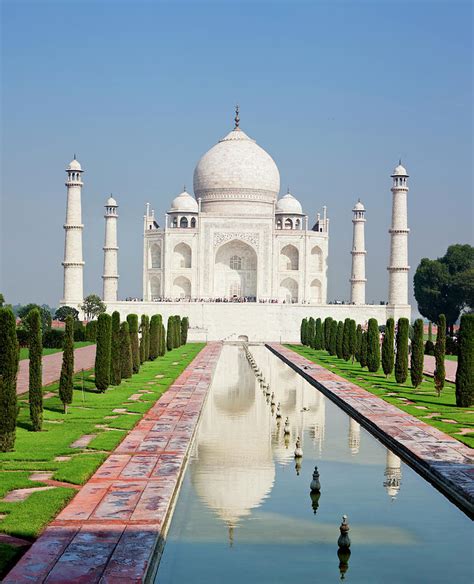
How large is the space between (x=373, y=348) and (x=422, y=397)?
18.2ft

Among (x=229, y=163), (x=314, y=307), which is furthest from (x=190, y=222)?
(x=314, y=307)

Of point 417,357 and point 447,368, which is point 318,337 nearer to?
point 447,368

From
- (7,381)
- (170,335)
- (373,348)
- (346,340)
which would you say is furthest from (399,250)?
(7,381)

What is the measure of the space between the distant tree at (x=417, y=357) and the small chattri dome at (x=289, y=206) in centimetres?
2919

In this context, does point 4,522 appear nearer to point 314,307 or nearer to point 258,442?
point 258,442

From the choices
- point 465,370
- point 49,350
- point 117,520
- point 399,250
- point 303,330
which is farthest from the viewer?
point 399,250

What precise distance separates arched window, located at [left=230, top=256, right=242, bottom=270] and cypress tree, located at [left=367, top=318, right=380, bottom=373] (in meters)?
23.2

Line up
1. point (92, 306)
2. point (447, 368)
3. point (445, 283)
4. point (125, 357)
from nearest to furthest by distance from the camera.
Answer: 1. point (125, 357)
2. point (447, 368)
3. point (92, 306)
4. point (445, 283)

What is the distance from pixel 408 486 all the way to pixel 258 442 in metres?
2.70

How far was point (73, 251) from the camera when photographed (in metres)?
39.3

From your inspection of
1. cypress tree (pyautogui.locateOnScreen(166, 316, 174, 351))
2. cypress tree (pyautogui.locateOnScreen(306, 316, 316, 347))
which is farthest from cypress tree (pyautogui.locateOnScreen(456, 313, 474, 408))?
cypress tree (pyautogui.locateOnScreen(306, 316, 316, 347))

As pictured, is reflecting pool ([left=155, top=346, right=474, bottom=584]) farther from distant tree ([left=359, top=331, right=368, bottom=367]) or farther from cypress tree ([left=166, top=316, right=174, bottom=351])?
cypress tree ([left=166, top=316, right=174, bottom=351])

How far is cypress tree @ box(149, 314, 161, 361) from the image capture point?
24422mm

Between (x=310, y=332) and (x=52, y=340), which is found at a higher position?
(x=310, y=332)
